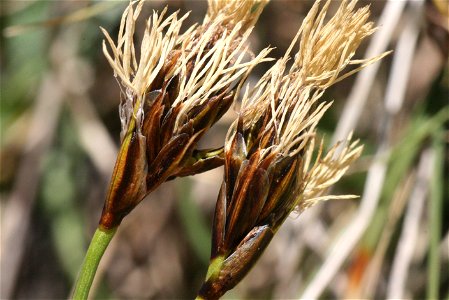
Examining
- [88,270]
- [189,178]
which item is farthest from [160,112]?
[189,178]

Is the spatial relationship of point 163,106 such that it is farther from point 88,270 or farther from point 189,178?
point 189,178

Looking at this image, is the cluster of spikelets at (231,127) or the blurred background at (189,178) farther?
the blurred background at (189,178)

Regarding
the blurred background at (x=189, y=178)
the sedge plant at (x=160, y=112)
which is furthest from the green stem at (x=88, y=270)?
the blurred background at (x=189, y=178)

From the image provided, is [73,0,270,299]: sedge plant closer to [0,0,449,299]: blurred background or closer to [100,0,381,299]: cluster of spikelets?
[100,0,381,299]: cluster of spikelets

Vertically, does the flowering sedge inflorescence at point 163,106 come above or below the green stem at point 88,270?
above

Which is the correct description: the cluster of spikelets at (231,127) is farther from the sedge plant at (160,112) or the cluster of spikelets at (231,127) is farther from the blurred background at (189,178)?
the blurred background at (189,178)
